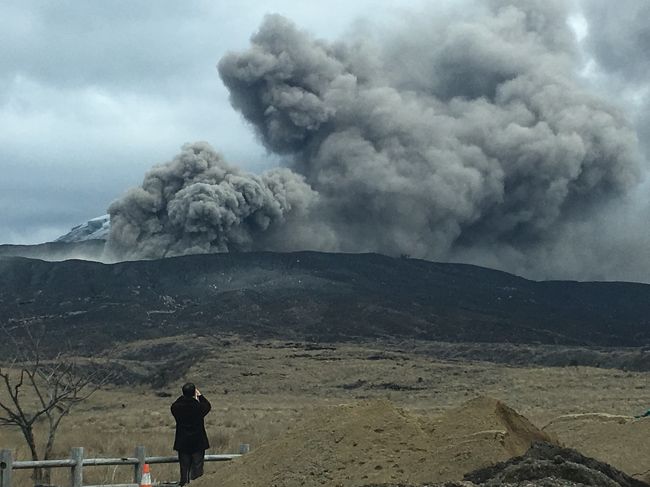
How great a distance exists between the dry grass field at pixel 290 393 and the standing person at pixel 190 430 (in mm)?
1425

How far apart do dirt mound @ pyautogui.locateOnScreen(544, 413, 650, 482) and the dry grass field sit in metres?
1.96

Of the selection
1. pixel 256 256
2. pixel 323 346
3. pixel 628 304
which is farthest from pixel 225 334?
pixel 628 304

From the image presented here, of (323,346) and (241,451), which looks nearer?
(241,451)

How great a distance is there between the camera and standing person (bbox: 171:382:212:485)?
35.0ft

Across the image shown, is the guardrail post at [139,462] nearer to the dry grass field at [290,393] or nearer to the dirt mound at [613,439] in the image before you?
the dry grass field at [290,393]

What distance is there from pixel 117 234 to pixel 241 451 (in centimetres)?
10591

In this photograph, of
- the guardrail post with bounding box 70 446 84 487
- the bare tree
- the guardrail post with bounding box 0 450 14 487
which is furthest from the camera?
the bare tree

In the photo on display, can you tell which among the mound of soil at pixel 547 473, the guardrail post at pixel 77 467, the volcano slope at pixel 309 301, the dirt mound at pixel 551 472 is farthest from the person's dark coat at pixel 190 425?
the volcano slope at pixel 309 301

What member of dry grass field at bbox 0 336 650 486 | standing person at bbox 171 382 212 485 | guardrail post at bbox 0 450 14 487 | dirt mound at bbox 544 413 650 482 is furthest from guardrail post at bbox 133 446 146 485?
dirt mound at bbox 544 413 650 482

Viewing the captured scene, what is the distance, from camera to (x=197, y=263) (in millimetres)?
106812

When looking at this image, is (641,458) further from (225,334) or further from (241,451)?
(225,334)

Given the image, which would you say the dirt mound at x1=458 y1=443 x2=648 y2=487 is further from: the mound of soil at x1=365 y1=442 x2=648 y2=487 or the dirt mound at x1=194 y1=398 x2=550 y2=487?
the dirt mound at x1=194 y1=398 x2=550 y2=487

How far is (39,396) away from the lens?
1410cm

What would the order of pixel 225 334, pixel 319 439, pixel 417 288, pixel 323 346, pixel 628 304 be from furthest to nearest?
pixel 628 304 → pixel 417 288 → pixel 225 334 → pixel 323 346 → pixel 319 439
